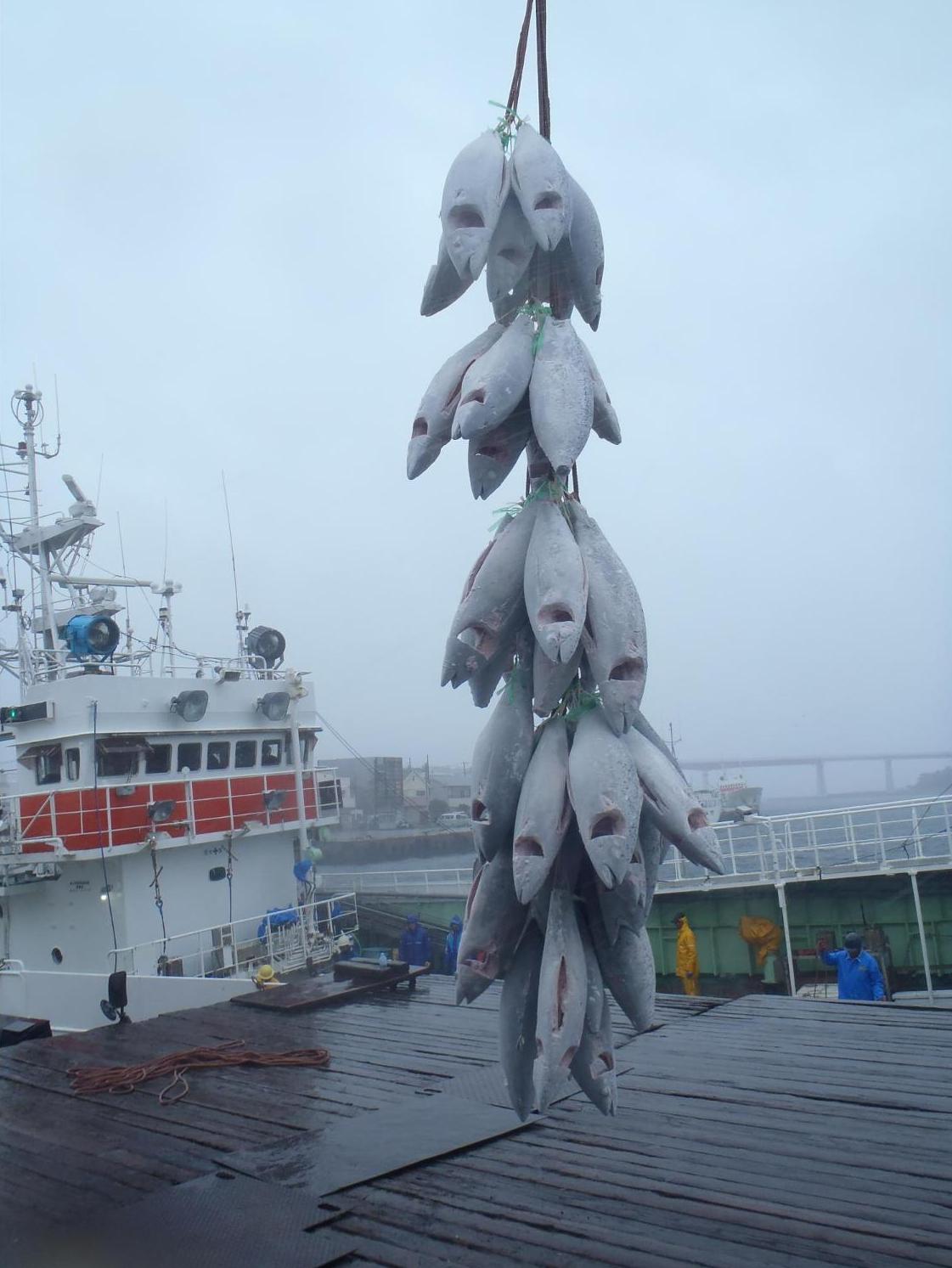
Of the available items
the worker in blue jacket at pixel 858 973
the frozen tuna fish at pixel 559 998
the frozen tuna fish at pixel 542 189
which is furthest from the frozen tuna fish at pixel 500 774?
the worker in blue jacket at pixel 858 973

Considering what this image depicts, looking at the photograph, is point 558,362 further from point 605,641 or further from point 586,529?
point 605,641

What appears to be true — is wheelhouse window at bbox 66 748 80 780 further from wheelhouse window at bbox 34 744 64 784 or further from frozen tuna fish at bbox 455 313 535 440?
frozen tuna fish at bbox 455 313 535 440

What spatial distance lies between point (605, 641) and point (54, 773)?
18064 millimetres

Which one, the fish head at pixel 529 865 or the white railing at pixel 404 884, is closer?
the fish head at pixel 529 865

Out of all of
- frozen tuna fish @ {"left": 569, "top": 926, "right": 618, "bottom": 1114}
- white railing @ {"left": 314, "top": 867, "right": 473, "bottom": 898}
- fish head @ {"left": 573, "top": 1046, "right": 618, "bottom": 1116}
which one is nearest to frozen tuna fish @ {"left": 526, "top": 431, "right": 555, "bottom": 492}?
frozen tuna fish @ {"left": 569, "top": 926, "right": 618, "bottom": 1114}

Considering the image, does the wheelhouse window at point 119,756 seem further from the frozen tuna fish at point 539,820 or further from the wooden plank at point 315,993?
the frozen tuna fish at point 539,820

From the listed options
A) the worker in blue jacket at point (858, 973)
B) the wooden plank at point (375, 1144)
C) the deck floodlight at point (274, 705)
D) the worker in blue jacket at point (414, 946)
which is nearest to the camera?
the wooden plank at point (375, 1144)

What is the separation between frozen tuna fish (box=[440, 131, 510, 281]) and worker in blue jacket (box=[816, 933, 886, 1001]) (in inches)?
384

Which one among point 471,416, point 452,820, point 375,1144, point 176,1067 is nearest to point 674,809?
point 471,416

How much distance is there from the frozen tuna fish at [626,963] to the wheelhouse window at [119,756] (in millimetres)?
16595

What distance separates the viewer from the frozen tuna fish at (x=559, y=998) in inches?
114

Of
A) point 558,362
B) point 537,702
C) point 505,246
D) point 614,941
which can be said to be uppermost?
point 505,246

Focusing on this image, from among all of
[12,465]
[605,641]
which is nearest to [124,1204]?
[605,641]

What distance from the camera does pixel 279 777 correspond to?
21469 mm
